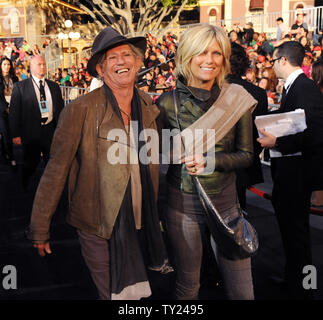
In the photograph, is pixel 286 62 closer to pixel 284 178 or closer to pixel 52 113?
pixel 284 178

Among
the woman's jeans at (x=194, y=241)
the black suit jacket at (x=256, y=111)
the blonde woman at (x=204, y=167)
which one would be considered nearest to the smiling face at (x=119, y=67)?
the blonde woman at (x=204, y=167)

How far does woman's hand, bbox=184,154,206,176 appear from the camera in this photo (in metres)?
2.13

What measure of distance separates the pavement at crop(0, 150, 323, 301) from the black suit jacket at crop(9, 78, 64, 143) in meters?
1.13

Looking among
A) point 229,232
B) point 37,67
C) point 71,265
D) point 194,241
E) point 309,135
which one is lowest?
point 71,265

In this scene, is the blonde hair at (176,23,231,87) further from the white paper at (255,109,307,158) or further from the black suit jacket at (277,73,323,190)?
the black suit jacket at (277,73,323,190)

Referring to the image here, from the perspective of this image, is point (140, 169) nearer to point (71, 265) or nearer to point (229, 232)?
point (229, 232)

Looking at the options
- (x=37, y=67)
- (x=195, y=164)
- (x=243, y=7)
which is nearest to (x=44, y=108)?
(x=37, y=67)

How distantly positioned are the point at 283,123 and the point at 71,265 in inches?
97.3

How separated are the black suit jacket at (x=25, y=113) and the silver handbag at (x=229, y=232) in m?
4.21

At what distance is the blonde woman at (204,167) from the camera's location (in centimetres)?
225

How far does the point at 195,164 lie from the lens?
7.02ft

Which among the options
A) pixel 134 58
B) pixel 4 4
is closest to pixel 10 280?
pixel 134 58

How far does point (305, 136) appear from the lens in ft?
9.27

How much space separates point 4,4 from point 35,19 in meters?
5.06
